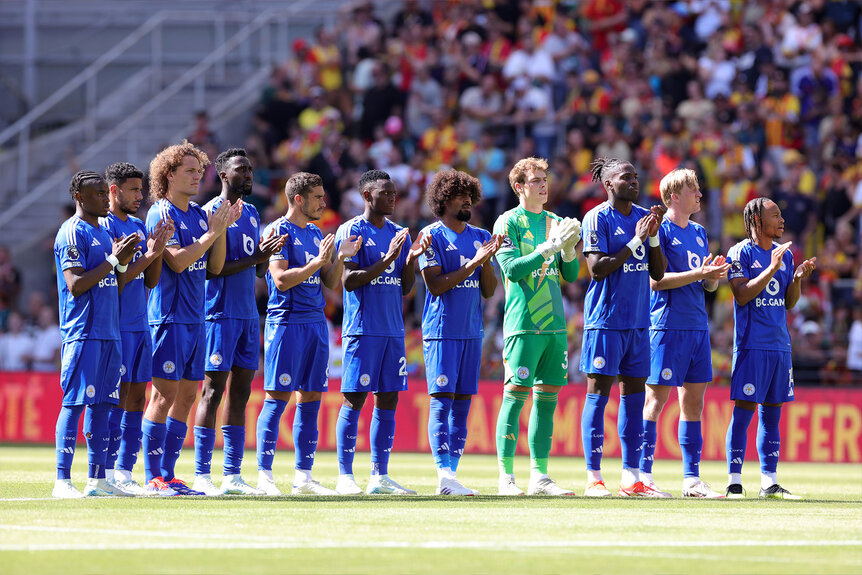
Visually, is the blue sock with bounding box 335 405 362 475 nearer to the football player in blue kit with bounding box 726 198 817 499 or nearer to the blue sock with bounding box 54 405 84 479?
the blue sock with bounding box 54 405 84 479

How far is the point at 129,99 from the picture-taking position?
98.5 feet

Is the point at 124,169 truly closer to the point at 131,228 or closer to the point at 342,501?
the point at 131,228

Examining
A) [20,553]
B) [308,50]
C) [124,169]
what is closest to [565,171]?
[308,50]

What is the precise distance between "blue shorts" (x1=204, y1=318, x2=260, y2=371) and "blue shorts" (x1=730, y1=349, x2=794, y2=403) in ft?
13.5

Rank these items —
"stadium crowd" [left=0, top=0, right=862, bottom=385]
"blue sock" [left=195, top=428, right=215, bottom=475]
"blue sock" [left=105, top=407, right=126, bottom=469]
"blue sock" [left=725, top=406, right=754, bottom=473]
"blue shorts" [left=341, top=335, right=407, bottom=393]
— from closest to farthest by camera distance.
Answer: "blue sock" [left=105, top=407, right=126, bottom=469] < "blue sock" [left=195, top=428, right=215, bottom=475] < "blue shorts" [left=341, top=335, right=407, bottom=393] < "blue sock" [left=725, top=406, right=754, bottom=473] < "stadium crowd" [left=0, top=0, right=862, bottom=385]

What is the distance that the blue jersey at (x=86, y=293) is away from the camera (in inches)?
418

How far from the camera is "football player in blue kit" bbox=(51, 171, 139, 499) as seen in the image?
34.6ft

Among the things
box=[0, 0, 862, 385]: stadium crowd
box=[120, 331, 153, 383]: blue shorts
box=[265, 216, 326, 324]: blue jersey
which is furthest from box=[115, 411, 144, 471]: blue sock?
box=[0, 0, 862, 385]: stadium crowd

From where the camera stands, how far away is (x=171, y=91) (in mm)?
29219

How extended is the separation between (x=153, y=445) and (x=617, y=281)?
4.01m

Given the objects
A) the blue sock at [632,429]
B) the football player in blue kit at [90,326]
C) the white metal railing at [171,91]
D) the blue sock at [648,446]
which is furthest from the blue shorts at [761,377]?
the white metal railing at [171,91]

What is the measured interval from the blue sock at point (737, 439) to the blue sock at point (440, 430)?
242 centimetres

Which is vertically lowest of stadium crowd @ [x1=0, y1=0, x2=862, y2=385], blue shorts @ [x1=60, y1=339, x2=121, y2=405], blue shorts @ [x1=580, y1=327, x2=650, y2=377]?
blue shorts @ [x1=60, y1=339, x2=121, y2=405]

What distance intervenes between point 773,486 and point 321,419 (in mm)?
10257
